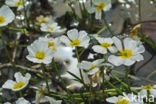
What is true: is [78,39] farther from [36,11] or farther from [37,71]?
[36,11]

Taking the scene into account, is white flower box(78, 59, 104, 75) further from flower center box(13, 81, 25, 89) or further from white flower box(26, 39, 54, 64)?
flower center box(13, 81, 25, 89)

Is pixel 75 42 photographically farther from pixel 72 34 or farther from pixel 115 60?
pixel 115 60

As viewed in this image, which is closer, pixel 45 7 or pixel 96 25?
pixel 96 25

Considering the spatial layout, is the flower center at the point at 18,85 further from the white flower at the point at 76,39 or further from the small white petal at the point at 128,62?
the small white petal at the point at 128,62

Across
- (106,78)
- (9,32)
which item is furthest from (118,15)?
(9,32)

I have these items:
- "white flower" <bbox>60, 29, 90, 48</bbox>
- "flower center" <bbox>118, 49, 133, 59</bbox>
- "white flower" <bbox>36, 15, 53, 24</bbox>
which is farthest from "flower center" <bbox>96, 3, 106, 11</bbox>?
"white flower" <bbox>36, 15, 53, 24</bbox>

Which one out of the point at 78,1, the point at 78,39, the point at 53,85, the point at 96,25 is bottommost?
the point at 53,85

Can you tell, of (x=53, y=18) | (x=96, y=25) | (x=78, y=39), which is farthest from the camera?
(x=53, y=18)

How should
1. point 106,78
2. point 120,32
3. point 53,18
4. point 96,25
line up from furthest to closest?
point 53,18 → point 96,25 → point 120,32 → point 106,78
